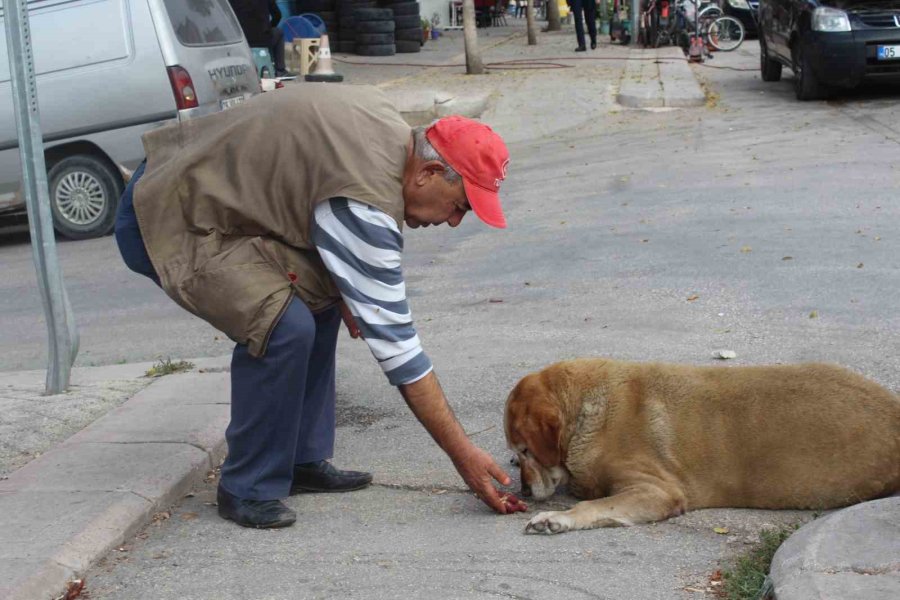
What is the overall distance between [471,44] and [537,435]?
53.3ft

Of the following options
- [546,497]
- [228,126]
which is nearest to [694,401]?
[546,497]

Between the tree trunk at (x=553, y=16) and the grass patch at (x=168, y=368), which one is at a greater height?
the tree trunk at (x=553, y=16)

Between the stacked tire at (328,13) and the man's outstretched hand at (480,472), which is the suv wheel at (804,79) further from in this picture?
the stacked tire at (328,13)

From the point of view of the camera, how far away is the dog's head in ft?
13.2

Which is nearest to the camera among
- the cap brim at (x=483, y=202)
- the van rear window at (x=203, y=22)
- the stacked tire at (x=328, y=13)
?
the cap brim at (x=483, y=202)

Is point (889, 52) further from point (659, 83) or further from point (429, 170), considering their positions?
point (429, 170)

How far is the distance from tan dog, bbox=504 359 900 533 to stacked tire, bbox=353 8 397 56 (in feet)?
70.4

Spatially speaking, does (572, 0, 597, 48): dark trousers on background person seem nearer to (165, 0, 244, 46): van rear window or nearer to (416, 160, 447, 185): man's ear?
(165, 0, 244, 46): van rear window

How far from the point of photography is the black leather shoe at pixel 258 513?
13.0 ft

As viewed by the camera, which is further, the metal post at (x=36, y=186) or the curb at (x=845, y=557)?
the metal post at (x=36, y=186)

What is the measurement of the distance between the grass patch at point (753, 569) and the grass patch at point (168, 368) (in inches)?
131

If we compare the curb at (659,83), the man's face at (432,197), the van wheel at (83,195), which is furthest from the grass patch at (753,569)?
the curb at (659,83)

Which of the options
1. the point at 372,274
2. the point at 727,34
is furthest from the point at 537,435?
the point at 727,34

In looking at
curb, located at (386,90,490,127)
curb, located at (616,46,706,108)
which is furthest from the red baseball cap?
curb, located at (616,46,706,108)
